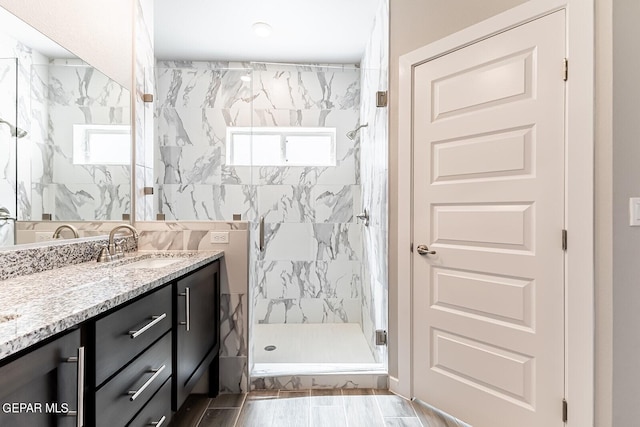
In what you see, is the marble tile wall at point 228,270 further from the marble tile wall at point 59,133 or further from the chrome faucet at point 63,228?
the chrome faucet at point 63,228

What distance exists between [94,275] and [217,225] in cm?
88

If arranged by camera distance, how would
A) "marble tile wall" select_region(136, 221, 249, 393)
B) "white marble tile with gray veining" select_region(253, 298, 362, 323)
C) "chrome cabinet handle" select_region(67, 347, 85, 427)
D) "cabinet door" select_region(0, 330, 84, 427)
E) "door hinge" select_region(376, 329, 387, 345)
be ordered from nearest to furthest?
"cabinet door" select_region(0, 330, 84, 427) < "chrome cabinet handle" select_region(67, 347, 85, 427) < "marble tile wall" select_region(136, 221, 249, 393) < "door hinge" select_region(376, 329, 387, 345) < "white marble tile with gray veining" select_region(253, 298, 362, 323)

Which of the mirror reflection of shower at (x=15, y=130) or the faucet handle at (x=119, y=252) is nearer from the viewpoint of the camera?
the mirror reflection of shower at (x=15, y=130)

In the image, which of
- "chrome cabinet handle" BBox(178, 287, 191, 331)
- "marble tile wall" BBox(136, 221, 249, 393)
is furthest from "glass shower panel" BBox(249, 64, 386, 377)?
"chrome cabinet handle" BBox(178, 287, 191, 331)

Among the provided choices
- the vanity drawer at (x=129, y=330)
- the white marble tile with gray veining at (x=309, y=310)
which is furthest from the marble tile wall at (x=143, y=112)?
the white marble tile with gray veining at (x=309, y=310)

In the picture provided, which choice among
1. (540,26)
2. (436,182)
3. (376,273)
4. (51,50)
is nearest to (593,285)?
(436,182)

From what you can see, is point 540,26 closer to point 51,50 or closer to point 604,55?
point 604,55

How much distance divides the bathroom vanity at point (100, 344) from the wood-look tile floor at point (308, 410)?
0.33m

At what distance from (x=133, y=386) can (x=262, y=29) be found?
8.92 feet

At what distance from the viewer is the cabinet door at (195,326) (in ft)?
4.97

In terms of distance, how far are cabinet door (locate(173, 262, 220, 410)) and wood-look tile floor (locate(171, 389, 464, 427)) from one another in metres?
0.29

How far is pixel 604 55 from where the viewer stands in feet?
4.64

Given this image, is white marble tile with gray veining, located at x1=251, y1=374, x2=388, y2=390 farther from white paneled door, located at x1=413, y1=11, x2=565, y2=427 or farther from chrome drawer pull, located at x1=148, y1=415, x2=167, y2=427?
chrome drawer pull, located at x1=148, y1=415, x2=167, y2=427

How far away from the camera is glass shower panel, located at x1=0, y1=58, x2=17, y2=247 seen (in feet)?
4.19
